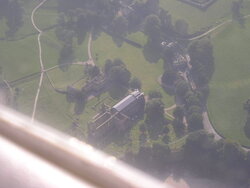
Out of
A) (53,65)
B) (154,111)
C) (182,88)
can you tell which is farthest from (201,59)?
(53,65)

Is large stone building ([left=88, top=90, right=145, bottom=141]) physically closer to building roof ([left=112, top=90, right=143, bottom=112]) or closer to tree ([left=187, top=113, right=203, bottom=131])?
building roof ([left=112, top=90, right=143, bottom=112])

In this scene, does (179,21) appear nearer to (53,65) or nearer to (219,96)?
(219,96)

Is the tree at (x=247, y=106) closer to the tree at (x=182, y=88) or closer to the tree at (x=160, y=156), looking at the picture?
the tree at (x=182, y=88)

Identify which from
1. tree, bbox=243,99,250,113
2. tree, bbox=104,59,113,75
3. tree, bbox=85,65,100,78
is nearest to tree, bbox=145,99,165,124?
tree, bbox=104,59,113,75

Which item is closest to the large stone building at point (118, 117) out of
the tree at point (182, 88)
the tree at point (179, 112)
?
the tree at point (179, 112)

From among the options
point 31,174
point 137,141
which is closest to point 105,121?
point 137,141
